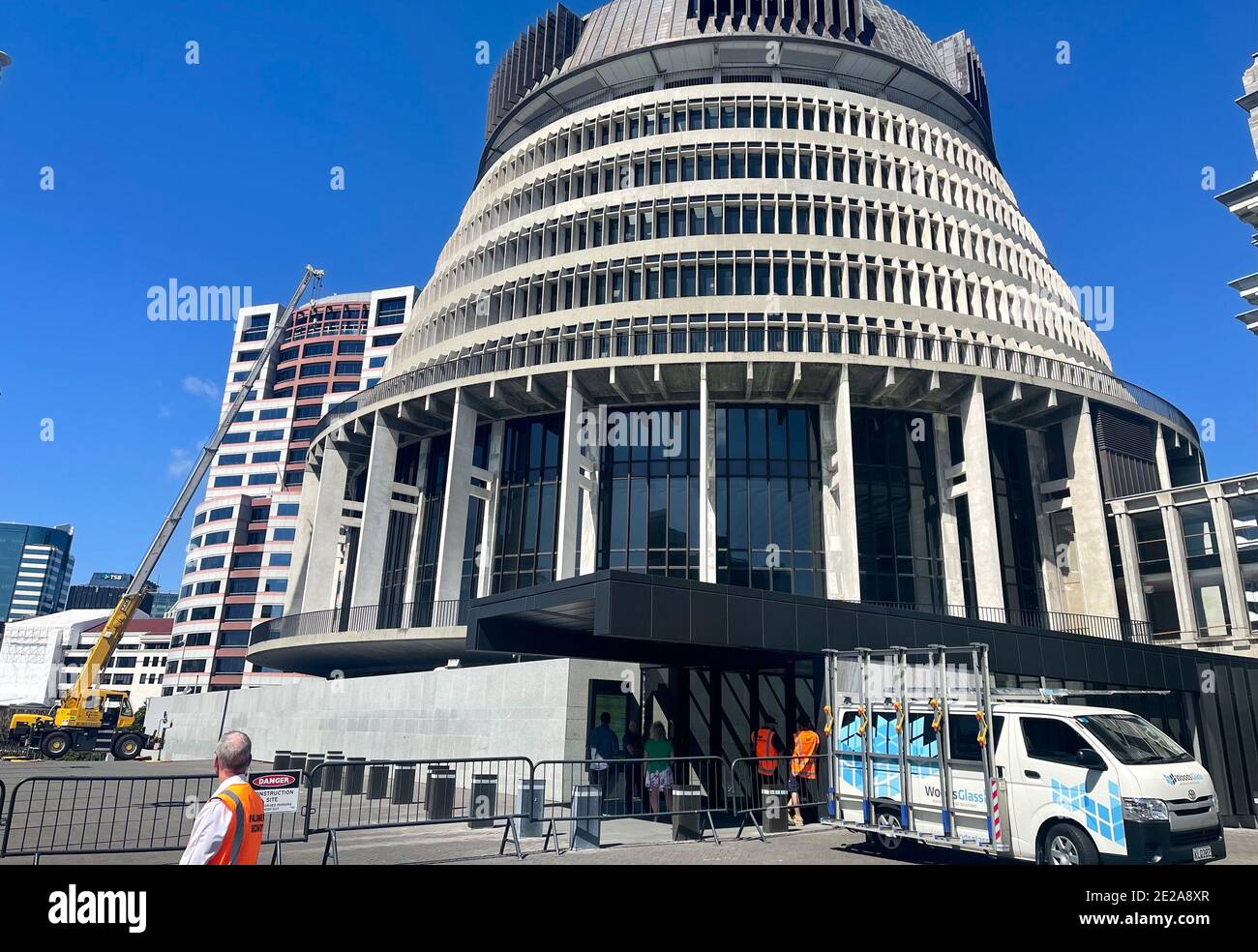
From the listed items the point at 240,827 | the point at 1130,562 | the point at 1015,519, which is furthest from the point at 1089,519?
the point at 240,827

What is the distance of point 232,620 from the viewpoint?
98938 millimetres

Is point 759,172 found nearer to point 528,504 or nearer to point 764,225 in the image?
point 764,225

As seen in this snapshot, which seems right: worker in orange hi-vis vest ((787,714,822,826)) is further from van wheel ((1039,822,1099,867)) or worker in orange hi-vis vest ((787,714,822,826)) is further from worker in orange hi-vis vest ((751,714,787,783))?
van wheel ((1039,822,1099,867))

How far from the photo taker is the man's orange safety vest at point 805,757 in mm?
→ 16391

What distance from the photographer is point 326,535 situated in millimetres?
44844

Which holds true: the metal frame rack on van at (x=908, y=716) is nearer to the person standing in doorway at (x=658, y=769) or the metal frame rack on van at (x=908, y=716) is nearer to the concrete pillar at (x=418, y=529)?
the person standing in doorway at (x=658, y=769)

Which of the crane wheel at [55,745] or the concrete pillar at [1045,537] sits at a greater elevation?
the concrete pillar at [1045,537]

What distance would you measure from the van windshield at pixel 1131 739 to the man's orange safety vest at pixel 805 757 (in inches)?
227

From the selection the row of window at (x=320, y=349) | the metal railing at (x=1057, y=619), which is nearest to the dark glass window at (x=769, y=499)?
the metal railing at (x=1057, y=619)

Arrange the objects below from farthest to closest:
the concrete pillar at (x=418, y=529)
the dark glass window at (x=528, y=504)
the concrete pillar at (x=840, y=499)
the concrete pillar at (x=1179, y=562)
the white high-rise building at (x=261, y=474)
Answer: the white high-rise building at (x=261, y=474), the concrete pillar at (x=418, y=529), the dark glass window at (x=528, y=504), the concrete pillar at (x=1179, y=562), the concrete pillar at (x=840, y=499)

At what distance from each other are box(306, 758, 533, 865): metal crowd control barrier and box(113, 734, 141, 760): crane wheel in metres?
25.9

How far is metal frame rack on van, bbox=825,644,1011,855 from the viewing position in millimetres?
11836

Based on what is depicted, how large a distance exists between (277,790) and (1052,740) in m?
10.2
